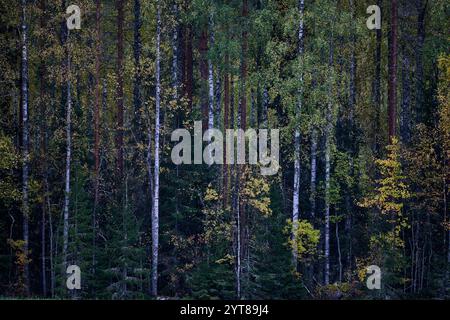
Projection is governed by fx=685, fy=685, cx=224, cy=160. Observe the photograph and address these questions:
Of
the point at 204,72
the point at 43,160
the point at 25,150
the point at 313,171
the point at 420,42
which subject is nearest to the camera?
the point at 25,150

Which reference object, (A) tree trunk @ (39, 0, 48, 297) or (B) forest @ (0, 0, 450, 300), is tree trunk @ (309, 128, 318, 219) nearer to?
(B) forest @ (0, 0, 450, 300)

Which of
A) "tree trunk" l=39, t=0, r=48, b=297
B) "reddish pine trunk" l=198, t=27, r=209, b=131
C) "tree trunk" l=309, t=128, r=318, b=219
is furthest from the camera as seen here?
"reddish pine trunk" l=198, t=27, r=209, b=131

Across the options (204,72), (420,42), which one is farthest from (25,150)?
(420,42)

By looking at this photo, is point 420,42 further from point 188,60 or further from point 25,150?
point 25,150

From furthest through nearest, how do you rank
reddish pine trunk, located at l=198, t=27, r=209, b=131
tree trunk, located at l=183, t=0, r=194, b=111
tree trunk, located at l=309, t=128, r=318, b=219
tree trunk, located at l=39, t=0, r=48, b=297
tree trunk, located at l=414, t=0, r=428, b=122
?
tree trunk, located at l=183, t=0, r=194, b=111, tree trunk, located at l=414, t=0, r=428, b=122, reddish pine trunk, located at l=198, t=27, r=209, b=131, tree trunk, located at l=309, t=128, r=318, b=219, tree trunk, located at l=39, t=0, r=48, b=297

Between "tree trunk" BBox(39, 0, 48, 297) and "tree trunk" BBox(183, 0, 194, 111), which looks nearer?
"tree trunk" BBox(39, 0, 48, 297)

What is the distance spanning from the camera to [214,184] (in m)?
25.6

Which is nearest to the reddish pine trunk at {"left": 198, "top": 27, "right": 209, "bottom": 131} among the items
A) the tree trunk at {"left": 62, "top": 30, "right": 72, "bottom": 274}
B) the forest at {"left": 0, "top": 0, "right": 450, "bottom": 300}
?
the forest at {"left": 0, "top": 0, "right": 450, "bottom": 300}

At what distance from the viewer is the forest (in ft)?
74.3

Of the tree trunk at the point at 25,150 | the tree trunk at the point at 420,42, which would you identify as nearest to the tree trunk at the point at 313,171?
the tree trunk at the point at 420,42

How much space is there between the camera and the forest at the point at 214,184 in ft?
74.3

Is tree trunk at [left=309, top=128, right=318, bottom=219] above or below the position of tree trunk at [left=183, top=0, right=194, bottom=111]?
below
